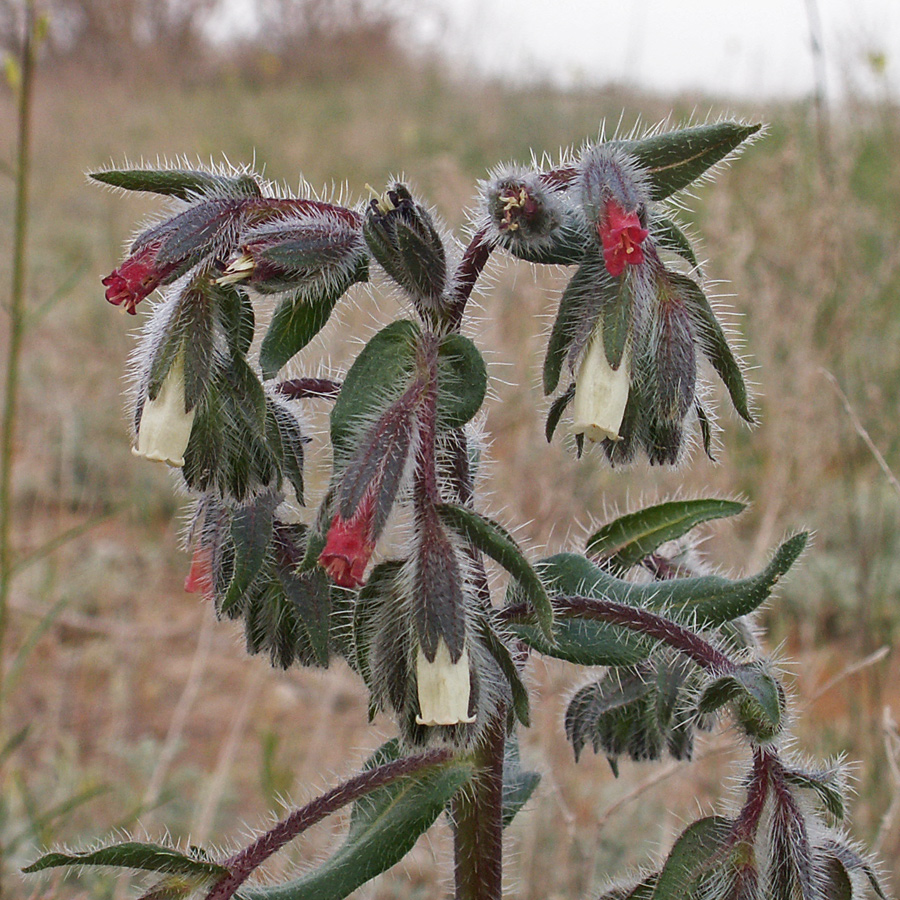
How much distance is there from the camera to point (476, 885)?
5.09ft

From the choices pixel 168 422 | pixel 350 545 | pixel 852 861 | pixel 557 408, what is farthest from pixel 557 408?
pixel 852 861

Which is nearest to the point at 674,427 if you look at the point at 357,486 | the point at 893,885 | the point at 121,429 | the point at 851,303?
the point at 357,486

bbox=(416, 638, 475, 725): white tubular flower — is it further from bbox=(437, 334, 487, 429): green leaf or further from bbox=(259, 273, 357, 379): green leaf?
bbox=(259, 273, 357, 379): green leaf

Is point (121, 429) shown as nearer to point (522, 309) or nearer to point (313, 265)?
point (522, 309)

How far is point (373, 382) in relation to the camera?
4.52 feet

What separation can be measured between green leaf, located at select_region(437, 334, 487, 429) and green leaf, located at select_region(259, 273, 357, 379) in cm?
18

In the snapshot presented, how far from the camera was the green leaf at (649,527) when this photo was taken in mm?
1693

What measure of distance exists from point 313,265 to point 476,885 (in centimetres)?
95

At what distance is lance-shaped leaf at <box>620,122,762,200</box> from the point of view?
140 cm

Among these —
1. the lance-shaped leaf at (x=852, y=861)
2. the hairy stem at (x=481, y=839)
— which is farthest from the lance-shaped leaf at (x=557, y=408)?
the lance-shaped leaf at (x=852, y=861)

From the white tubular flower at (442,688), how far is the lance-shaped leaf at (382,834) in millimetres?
250

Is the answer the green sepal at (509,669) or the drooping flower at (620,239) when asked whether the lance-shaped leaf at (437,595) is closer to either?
the green sepal at (509,669)

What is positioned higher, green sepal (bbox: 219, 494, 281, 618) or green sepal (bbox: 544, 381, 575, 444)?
green sepal (bbox: 544, 381, 575, 444)

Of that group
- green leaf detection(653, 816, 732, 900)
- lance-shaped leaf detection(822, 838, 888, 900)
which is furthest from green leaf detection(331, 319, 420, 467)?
lance-shaped leaf detection(822, 838, 888, 900)
